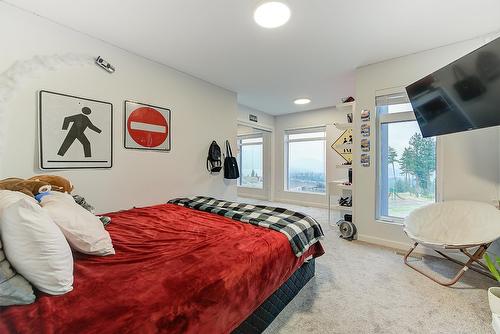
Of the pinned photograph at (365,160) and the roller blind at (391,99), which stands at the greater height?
the roller blind at (391,99)

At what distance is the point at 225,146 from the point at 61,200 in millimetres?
2806

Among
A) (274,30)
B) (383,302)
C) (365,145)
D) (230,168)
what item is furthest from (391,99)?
(230,168)

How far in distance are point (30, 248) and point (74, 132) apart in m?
1.73

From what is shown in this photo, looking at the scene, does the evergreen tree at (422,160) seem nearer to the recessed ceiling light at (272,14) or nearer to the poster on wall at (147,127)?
the recessed ceiling light at (272,14)

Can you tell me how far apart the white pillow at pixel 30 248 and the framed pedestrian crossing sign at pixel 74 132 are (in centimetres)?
150

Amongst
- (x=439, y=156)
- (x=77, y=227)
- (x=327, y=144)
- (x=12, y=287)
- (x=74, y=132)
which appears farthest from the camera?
(x=327, y=144)

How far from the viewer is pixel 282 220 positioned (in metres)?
1.92

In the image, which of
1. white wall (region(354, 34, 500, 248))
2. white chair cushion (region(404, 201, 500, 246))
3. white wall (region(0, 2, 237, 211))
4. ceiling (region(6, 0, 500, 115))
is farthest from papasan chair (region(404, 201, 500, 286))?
white wall (region(0, 2, 237, 211))

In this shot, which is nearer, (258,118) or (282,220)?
(282,220)

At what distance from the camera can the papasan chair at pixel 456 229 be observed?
1967 mm

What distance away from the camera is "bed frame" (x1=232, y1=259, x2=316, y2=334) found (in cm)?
136

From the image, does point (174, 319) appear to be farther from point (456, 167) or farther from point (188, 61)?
point (456, 167)

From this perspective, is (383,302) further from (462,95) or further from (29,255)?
(29,255)

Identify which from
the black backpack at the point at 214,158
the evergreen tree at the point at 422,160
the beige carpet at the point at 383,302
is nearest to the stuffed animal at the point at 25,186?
the beige carpet at the point at 383,302
